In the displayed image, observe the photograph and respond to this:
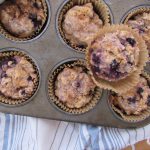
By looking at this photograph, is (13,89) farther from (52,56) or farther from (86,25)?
(86,25)

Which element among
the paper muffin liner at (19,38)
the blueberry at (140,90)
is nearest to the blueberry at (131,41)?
the blueberry at (140,90)

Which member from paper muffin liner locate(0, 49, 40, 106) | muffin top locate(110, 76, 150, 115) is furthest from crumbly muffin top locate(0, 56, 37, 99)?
muffin top locate(110, 76, 150, 115)

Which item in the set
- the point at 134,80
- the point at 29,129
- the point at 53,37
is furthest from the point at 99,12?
the point at 29,129

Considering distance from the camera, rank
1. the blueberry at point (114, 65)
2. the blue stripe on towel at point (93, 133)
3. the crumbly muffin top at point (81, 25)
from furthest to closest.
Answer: the blue stripe on towel at point (93, 133), the crumbly muffin top at point (81, 25), the blueberry at point (114, 65)

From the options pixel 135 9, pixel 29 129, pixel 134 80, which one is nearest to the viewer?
pixel 134 80

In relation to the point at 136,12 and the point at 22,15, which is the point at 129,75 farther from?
the point at 22,15

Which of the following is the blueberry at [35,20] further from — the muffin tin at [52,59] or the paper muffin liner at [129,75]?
the paper muffin liner at [129,75]
